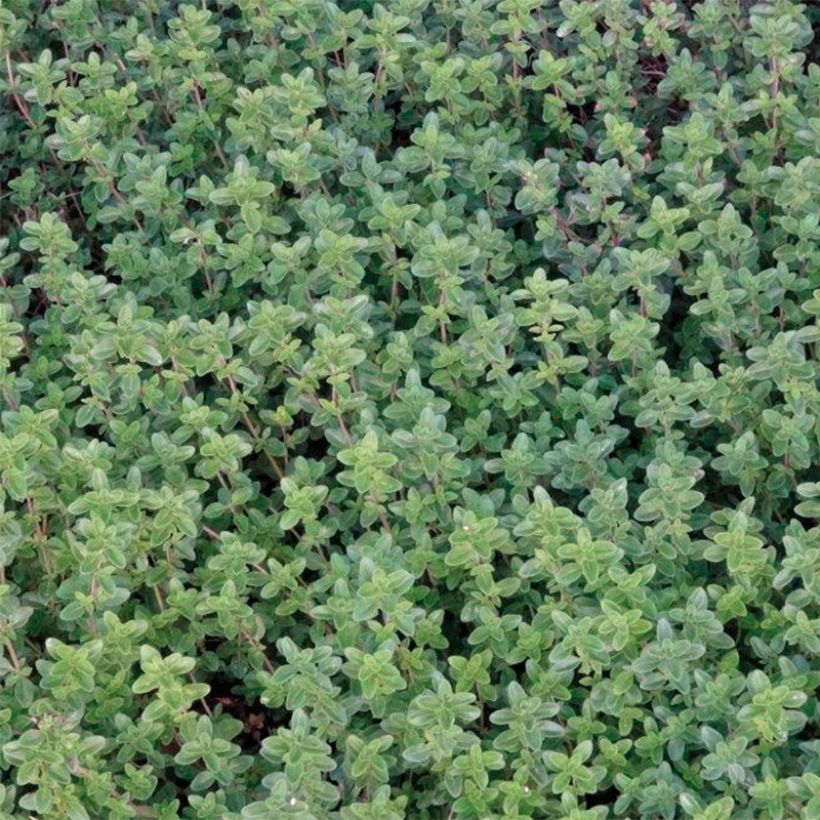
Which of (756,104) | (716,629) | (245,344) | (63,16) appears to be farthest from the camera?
(63,16)

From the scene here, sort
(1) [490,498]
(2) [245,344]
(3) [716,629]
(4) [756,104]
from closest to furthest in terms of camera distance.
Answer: (3) [716,629] < (1) [490,498] < (2) [245,344] < (4) [756,104]

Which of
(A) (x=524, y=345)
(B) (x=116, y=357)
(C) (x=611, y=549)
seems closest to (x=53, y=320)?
(B) (x=116, y=357)

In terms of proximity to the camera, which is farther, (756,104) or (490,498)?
(756,104)

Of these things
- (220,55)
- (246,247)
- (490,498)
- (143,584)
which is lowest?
(143,584)

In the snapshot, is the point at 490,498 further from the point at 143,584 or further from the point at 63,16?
the point at 63,16

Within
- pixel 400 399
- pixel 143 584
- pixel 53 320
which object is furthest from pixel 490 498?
pixel 53 320

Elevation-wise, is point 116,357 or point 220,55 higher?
point 220,55
